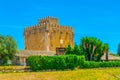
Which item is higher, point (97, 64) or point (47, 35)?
point (47, 35)

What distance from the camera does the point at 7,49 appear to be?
83312 mm

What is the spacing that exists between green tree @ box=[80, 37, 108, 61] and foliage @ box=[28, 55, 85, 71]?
22002 mm

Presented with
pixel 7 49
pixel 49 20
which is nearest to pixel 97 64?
pixel 7 49

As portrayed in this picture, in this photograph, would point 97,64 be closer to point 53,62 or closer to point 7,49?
point 53,62

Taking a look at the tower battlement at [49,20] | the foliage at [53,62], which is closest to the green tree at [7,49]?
the foliage at [53,62]

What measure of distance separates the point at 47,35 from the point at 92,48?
26.6 m

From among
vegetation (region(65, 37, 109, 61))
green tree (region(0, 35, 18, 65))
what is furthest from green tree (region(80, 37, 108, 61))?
green tree (region(0, 35, 18, 65))

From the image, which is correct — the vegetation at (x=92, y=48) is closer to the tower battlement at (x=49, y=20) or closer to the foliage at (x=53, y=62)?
the foliage at (x=53, y=62)

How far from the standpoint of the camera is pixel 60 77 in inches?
2172

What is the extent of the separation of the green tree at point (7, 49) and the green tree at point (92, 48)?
19.3 meters

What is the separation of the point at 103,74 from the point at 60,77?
9888mm

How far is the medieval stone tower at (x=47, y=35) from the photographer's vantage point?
374 feet

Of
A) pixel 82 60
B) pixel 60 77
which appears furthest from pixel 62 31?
pixel 60 77

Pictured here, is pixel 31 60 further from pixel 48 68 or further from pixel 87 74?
pixel 87 74
